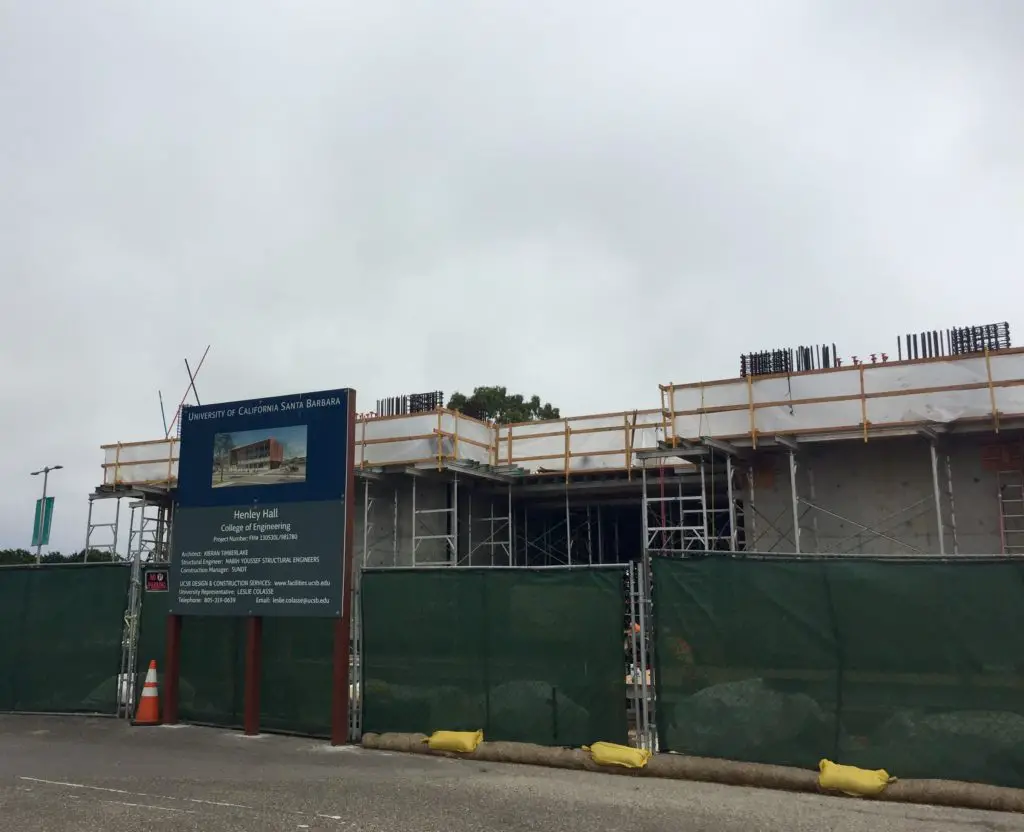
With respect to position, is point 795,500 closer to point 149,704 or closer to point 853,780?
point 853,780

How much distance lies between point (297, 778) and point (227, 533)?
3992mm

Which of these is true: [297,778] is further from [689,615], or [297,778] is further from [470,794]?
[689,615]

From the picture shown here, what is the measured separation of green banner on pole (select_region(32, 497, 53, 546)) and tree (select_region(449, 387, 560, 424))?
25709 millimetres

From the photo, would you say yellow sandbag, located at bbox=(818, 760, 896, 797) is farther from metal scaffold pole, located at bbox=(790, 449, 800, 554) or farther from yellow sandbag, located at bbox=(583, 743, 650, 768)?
metal scaffold pole, located at bbox=(790, 449, 800, 554)

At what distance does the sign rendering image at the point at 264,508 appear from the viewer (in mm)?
10938

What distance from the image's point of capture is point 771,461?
18.8 metres

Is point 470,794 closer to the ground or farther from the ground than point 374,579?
closer to the ground

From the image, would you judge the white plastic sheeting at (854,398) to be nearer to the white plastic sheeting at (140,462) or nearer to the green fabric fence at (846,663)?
the green fabric fence at (846,663)

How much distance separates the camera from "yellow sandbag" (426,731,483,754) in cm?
945

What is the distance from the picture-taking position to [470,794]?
7922mm

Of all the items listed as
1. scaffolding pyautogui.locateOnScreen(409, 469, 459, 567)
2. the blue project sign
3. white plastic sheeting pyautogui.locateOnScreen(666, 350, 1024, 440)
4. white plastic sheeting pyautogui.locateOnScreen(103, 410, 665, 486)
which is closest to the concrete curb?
the blue project sign

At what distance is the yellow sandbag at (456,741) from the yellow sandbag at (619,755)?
1.33 m

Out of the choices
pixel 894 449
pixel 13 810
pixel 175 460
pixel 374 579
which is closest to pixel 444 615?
pixel 374 579

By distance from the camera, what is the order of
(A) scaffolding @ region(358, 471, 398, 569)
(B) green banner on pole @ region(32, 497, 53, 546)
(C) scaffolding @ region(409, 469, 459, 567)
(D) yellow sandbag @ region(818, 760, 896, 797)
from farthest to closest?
(B) green banner on pole @ region(32, 497, 53, 546)
(A) scaffolding @ region(358, 471, 398, 569)
(C) scaffolding @ region(409, 469, 459, 567)
(D) yellow sandbag @ region(818, 760, 896, 797)
